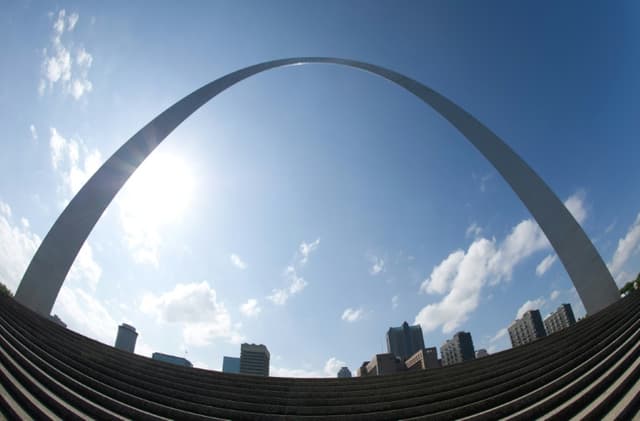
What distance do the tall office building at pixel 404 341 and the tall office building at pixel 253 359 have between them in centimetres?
7919

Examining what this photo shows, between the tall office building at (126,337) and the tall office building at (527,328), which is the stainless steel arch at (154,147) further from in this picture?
the tall office building at (126,337)

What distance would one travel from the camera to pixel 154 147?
18.2 m

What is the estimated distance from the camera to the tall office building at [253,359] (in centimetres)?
12188

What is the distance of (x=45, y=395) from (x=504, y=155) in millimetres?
20577

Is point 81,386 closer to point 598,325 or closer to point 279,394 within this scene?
point 279,394

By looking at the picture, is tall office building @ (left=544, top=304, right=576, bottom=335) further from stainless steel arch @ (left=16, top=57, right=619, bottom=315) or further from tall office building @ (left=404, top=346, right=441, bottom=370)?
stainless steel arch @ (left=16, top=57, right=619, bottom=315)

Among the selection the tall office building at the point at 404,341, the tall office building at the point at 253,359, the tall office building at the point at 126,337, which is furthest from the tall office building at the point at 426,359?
the tall office building at the point at 126,337

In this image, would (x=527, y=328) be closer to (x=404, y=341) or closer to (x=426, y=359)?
(x=426, y=359)

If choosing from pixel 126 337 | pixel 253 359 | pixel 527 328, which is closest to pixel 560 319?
pixel 527 328

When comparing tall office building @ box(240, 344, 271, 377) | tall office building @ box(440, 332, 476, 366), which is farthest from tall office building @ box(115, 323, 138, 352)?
tall office building @ box(440, 332, 476, 366)

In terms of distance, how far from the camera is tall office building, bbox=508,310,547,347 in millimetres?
101812

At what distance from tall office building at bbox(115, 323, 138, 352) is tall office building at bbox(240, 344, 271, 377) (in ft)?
279

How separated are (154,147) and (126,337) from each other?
194667mm

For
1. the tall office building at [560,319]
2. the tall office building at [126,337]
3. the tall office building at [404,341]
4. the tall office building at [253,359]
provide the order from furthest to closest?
the tall office building at [404,341]
the tall office building at [126,337]
the tall office building at [253,359]
the tall office building at [560,319]
